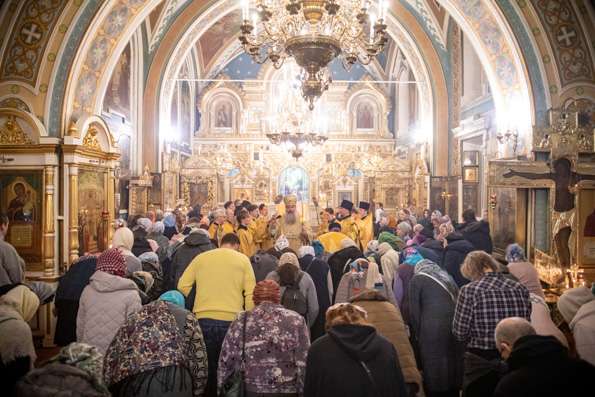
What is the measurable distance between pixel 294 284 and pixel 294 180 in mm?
21791

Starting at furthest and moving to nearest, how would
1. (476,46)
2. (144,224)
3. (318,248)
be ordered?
(476,46)
(144,224)
(318,248)

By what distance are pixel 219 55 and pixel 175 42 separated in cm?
1000

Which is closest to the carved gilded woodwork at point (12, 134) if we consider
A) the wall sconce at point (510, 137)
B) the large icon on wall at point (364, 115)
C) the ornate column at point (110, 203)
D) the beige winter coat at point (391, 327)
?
the ornate column at point (110, 203)

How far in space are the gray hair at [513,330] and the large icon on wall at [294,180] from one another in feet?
77.3

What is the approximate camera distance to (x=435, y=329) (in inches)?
197

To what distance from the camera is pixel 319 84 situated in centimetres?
963

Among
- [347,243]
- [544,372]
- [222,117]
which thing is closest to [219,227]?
[347,243]

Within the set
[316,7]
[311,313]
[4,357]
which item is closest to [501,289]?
[311,313]

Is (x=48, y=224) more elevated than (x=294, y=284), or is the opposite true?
(x=48, y=224)

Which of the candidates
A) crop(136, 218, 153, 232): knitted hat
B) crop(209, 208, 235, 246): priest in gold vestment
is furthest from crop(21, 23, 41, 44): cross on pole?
crop(209, 208, 235, 246): priest in gold vestment

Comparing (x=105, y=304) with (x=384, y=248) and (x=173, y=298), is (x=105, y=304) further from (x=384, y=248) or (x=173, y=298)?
(x=384, y=248)

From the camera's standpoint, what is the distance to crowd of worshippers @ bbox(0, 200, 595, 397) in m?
2.96

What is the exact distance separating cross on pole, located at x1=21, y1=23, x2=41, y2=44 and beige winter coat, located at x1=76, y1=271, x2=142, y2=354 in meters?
6.14

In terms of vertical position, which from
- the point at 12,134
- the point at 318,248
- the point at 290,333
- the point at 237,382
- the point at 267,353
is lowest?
the point at 237,382
